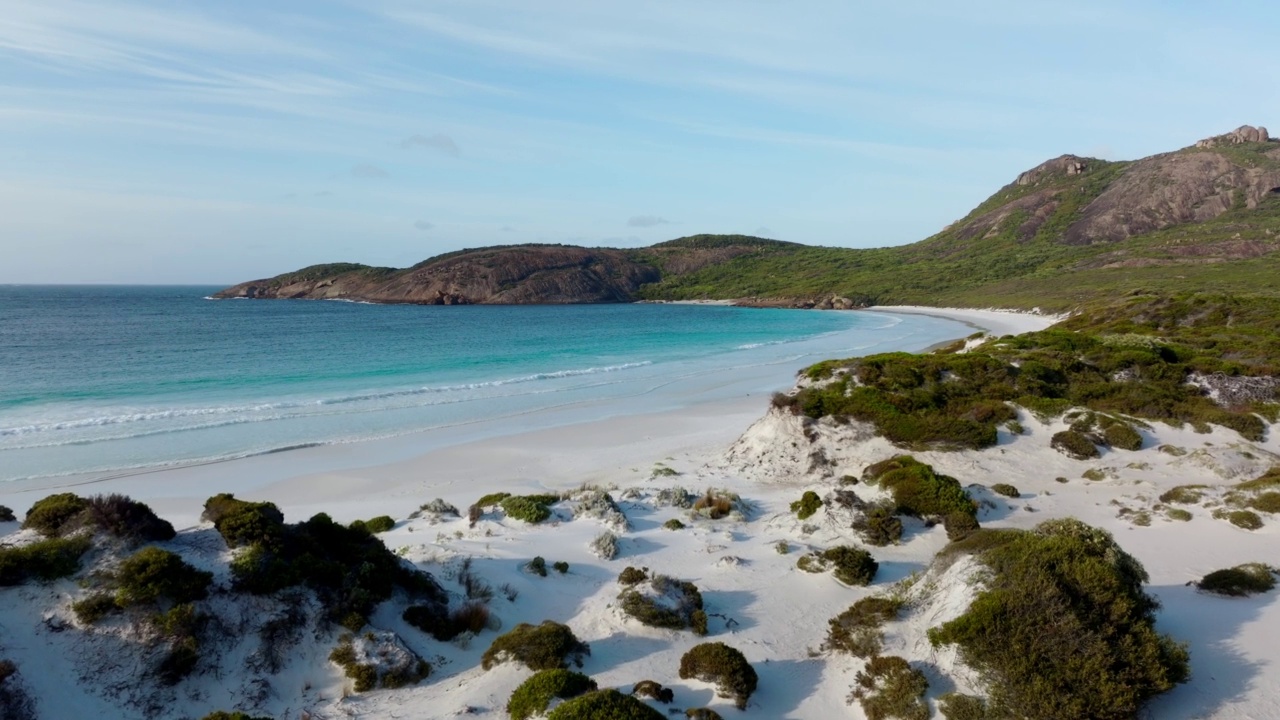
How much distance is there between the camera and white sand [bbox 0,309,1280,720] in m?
8.96

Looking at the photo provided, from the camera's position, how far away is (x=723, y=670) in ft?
31.3

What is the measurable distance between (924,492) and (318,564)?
43.1ft

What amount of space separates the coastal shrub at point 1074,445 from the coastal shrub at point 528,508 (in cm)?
1530

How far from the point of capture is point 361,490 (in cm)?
2133

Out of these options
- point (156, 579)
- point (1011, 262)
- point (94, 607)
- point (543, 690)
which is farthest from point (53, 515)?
point (1011, 262)

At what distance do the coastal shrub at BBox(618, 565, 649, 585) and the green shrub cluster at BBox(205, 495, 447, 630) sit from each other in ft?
10.8

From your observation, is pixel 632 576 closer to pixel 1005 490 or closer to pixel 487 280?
pixel 1005 490

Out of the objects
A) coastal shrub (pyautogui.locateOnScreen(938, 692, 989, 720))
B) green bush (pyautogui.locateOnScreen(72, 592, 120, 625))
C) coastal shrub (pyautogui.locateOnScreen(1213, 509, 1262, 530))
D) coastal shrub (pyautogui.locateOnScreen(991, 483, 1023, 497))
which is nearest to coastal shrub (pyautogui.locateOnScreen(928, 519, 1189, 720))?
coastal shrub (pyautogui.locateOnScreen(938, 692, 989, 720))

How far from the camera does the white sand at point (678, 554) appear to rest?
29.4ft

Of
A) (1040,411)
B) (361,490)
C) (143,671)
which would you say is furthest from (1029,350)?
(143,671)

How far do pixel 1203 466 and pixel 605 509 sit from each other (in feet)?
55.6

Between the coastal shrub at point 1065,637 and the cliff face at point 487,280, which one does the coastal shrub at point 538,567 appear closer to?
the coastal shrub at point 1065,637

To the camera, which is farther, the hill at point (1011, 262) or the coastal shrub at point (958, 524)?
the hill at point (1011, 262)

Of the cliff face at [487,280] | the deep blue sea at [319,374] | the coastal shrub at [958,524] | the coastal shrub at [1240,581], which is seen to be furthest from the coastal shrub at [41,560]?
the cliff face at [487,280]
